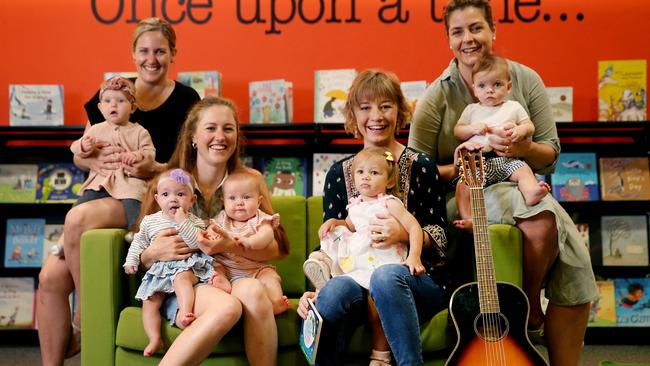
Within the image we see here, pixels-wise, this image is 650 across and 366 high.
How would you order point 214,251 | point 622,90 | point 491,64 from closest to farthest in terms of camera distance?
point 214,251 < point 491,64 < point 622,90

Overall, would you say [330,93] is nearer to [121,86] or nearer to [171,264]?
[121,86]

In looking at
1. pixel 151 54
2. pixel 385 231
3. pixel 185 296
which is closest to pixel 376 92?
pixel 385 231

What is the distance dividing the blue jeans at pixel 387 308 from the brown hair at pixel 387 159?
35 cm

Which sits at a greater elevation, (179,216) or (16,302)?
(179,216)

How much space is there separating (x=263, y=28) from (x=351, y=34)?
1.97 feet

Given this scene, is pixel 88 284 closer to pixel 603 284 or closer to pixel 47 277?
pixel 47 277

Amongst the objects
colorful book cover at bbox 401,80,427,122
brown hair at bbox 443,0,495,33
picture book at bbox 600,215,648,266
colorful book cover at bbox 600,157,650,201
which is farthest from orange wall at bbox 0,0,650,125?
brown hair at bbox 443,0,495,33

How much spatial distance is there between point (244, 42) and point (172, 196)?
2370 millimetres

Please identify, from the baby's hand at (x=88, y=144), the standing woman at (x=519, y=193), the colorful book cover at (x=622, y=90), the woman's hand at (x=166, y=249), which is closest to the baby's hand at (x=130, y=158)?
the baby's hand at (x=88, y=144)

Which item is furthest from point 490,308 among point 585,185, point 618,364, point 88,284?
point 585,185

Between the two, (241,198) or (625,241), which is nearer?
(241,198)

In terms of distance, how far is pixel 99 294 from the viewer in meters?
2.66

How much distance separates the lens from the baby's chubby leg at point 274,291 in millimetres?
2605

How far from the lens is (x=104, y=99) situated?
3.07 metres
